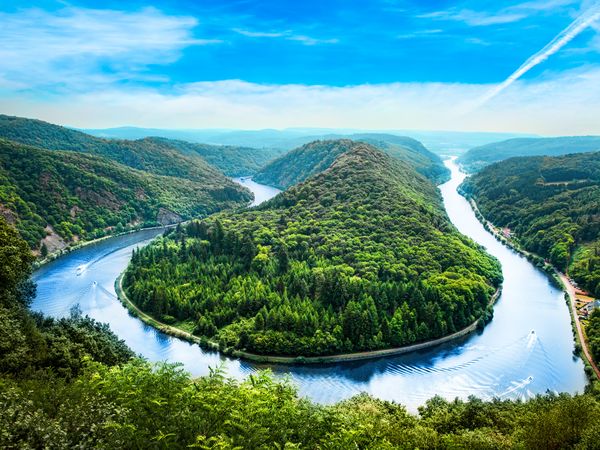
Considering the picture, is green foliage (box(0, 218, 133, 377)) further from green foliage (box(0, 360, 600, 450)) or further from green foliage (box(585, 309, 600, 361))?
green foliage (box(585, 309, 600, 361))

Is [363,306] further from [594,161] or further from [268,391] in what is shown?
[594,161]

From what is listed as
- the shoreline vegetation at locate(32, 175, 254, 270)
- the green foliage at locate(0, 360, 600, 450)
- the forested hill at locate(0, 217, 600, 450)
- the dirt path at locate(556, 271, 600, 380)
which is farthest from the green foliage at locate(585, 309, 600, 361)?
the shoreline vegetation at locate(32, 175, 254, 270)

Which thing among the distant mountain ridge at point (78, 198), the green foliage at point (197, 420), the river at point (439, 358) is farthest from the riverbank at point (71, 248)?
the green foliage at point (197, 420)

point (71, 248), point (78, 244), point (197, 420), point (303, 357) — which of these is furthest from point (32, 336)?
point (78, 244)

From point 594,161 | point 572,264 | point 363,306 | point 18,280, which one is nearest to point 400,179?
point 572,264

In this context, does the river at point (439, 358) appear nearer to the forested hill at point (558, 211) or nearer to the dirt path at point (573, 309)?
the dirt path at point (573, 309)

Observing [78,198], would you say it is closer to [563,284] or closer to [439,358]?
[439,358]
